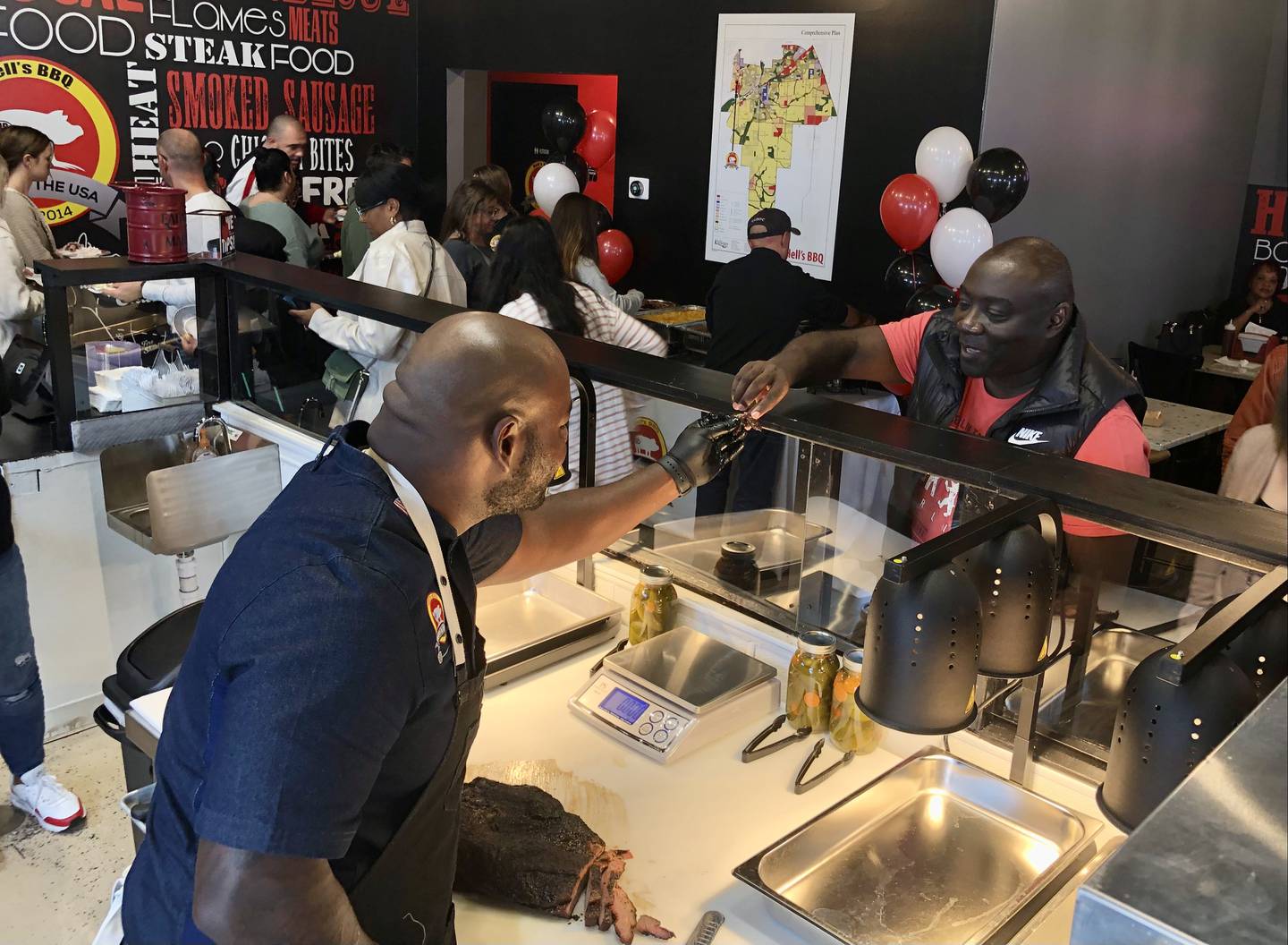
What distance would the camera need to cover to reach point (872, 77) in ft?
21.9

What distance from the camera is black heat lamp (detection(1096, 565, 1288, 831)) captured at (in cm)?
116

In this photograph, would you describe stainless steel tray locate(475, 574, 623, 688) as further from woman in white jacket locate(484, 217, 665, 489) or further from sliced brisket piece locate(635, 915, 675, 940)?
woman in white jacket locate(484, 217, 665, 489)

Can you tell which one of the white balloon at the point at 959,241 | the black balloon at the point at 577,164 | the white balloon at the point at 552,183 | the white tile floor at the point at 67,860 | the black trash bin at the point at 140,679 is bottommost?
the white tile floor at the point at 67,860

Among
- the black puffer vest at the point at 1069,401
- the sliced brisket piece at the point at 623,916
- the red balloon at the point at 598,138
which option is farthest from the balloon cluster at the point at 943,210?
the sliced brisket piece at the point at 623,916

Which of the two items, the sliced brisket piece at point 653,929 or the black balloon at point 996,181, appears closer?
the sliced brisket piece at point 653,929

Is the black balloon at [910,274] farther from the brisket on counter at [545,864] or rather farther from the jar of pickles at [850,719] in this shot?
the brisket on counter at [545,864]

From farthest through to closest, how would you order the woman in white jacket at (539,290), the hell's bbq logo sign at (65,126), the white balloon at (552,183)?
1. the white balloon at (552,183)
2. the hell's bbq logo sign at (65,126)
3. the woman in white jacket at (539,290)

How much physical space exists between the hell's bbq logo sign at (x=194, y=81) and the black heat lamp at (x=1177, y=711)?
8003mm

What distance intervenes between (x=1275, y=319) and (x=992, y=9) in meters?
3.57

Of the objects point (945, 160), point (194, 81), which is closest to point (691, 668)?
point (945, 160)

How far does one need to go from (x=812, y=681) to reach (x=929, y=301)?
3849mm

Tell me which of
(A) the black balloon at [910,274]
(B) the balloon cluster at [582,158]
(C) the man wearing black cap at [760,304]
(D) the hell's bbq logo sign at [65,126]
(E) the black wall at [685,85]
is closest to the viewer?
(C) the man wearing black cap at [760,304]

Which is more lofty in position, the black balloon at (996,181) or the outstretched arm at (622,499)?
the black balloon at (996,181)

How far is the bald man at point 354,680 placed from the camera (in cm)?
127
